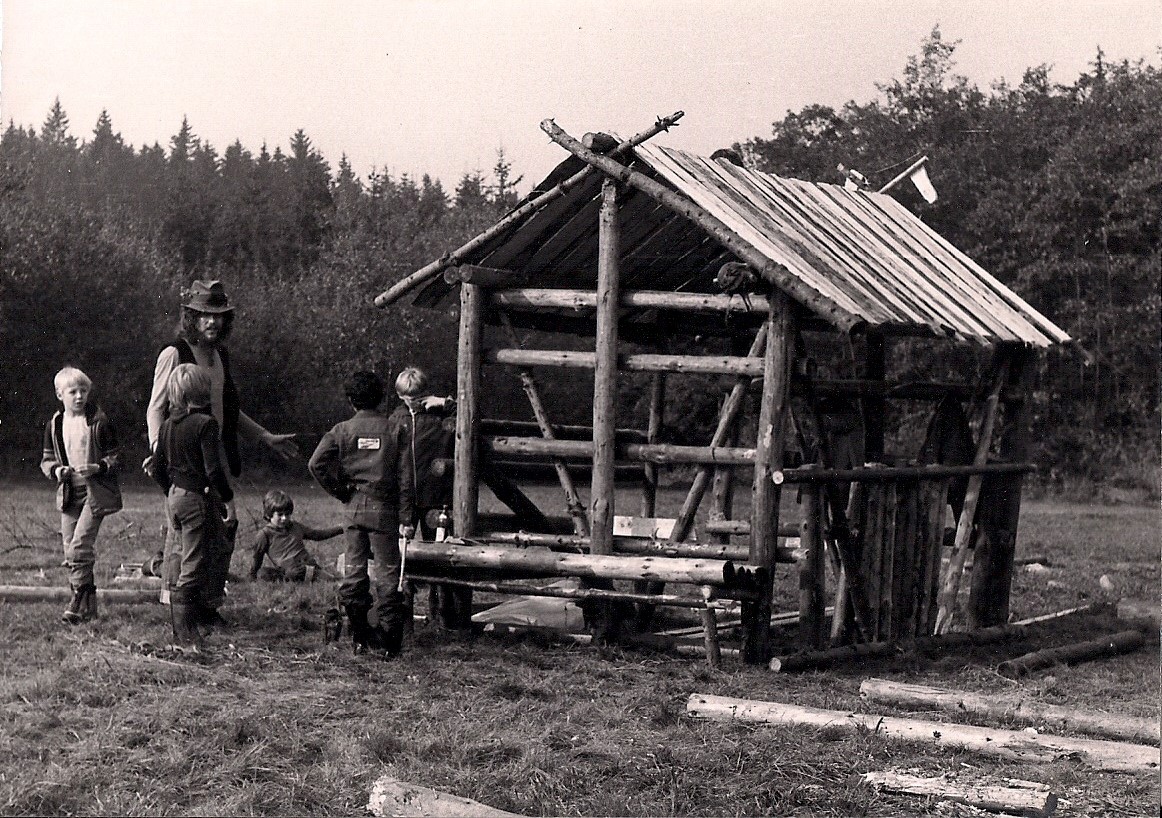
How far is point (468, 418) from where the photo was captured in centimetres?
1119

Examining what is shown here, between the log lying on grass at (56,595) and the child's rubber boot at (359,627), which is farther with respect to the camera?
the log lying on grass at (56,595)

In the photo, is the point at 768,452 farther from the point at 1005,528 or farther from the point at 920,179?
the point at 920,179

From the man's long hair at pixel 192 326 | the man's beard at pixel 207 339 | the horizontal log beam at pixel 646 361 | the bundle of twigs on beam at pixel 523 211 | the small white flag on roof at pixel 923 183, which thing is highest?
the small white flag on roof at pixel 923 183

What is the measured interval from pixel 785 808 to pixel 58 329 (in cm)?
2864

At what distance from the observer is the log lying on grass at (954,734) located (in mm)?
7129

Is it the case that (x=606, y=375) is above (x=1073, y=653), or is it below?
above

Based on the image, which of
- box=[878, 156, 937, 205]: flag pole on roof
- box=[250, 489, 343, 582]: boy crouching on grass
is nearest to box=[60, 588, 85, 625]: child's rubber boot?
box=[250, 489, 343, 582]: boy crouching on grass

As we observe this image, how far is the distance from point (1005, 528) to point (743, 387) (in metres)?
3.37

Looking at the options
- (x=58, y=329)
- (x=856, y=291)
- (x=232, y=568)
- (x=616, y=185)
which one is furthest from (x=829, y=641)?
(x=58, y=329)

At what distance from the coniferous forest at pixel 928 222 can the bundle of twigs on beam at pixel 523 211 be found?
18.4m

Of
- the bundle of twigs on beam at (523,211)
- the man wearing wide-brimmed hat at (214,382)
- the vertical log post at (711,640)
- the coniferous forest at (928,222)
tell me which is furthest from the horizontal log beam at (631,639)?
the coniferous forest at (928,222)

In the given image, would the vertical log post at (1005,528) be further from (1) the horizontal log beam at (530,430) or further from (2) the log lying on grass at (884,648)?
(1) the horizontal log beam at (530,430)

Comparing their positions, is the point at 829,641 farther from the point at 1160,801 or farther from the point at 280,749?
the point at 280,749

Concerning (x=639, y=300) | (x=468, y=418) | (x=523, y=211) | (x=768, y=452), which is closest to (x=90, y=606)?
(x=468, y=418)
